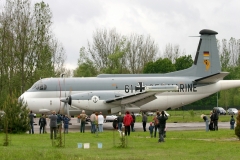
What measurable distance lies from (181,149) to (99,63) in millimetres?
63476

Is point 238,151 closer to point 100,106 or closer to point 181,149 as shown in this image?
point 181,149

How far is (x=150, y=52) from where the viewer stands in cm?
9231

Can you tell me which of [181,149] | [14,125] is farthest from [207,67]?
[181,149]

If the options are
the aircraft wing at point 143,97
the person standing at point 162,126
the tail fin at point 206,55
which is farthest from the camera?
the tail fin at point 206,55

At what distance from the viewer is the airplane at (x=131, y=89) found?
122ft

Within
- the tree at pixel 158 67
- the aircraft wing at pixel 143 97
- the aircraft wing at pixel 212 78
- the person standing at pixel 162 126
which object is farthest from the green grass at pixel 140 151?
the tree at pixel 158 67

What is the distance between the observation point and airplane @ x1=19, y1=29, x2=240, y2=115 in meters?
37.2

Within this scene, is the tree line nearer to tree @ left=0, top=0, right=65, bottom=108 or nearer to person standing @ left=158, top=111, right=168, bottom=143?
tree @ left=0, top=0, right=65, bottom=108

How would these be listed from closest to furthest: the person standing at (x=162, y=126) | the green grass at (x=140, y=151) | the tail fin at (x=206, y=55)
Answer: the green grass at (x=140, y=151), the person standing at (x=162, y=126), the tail fin at (x=206, y=55)

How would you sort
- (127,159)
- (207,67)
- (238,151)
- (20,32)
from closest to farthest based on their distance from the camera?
1. (127,159)
2. (238,151)
3. (207,67)
4. (20,32)

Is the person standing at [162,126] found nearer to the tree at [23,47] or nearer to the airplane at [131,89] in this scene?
the airplane at [131,89]

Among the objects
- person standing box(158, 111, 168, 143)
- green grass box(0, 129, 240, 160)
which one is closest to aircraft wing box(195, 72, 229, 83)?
green grass box(0, 129, 240, 160)

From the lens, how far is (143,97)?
37.0 meters

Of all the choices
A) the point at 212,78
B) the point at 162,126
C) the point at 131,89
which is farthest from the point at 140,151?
the point at 212,78
